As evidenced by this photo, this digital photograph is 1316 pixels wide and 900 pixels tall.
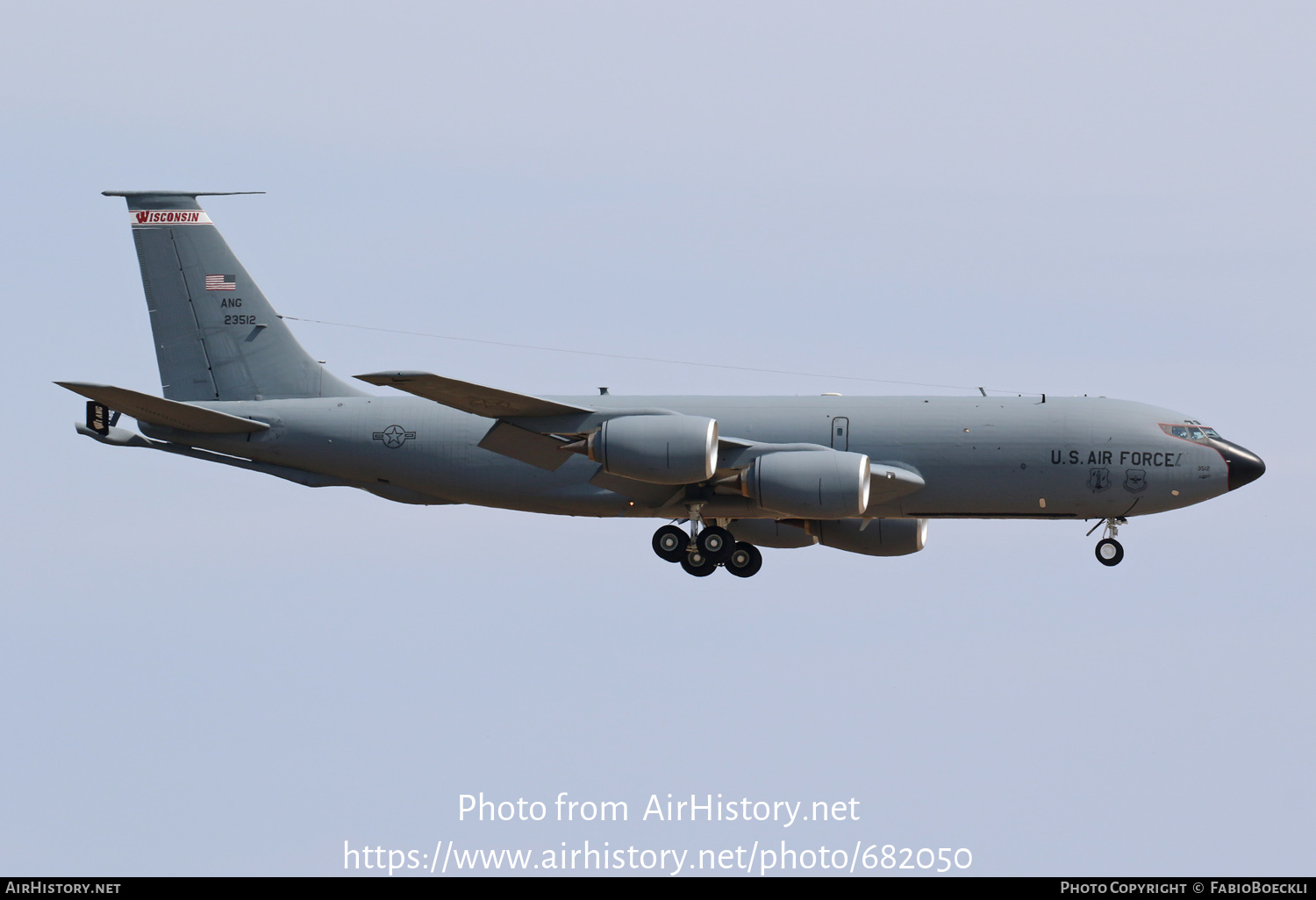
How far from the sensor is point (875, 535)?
1652 inches

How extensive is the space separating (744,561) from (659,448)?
20.2 ft

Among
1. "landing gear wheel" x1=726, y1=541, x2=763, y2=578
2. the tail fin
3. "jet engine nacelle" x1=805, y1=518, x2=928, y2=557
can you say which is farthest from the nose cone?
the tail fin

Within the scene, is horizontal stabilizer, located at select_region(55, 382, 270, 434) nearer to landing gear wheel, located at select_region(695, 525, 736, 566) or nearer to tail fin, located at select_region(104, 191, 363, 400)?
tail fin, located at select_region(104, 191, 363, 400)

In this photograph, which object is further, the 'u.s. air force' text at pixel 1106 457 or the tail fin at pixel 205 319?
the tail fin at pixel 205 319

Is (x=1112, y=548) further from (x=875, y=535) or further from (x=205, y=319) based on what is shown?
(x=205, y=319)

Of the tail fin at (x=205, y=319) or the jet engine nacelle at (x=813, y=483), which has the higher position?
the tail fin at (x=205, y=319)

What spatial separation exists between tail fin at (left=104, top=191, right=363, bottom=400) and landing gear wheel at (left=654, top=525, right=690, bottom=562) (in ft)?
29.2

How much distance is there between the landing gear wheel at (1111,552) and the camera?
38.3 m

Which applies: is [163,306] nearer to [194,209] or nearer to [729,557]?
[194,209]

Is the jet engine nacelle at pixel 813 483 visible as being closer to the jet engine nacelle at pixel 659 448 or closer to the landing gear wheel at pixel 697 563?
the jet engine nacelle at pixel 659 448

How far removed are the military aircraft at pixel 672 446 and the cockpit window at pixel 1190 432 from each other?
4 centimetres

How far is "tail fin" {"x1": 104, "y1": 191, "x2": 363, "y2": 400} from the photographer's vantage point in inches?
1625

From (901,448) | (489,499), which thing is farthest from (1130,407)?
(489,499)

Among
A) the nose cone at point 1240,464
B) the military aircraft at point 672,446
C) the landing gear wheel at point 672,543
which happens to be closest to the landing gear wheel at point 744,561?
the military aircraft at point 672,446
